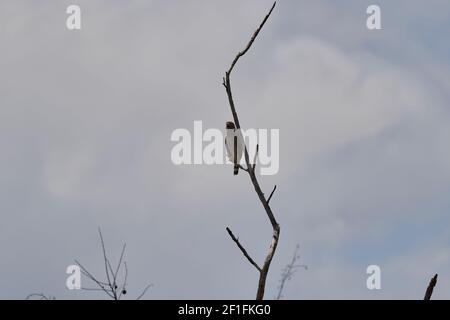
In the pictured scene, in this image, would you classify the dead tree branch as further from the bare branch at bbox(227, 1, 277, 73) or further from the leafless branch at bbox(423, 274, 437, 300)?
the leafless branch at bbox(423, 274, 437, 300)

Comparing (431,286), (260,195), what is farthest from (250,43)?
(431,286)

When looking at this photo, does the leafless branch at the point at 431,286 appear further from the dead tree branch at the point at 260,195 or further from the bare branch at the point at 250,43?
the bare branch at the point at 250,43

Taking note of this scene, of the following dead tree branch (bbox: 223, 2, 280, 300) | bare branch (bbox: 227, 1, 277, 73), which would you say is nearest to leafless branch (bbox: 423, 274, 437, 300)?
dead tree branch (bbox: 223, 2, 280, 300)

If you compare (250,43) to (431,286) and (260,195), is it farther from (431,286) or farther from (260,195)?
(431,286)

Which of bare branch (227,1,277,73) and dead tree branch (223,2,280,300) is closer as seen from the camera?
dead tree branch (223,2,280,300)

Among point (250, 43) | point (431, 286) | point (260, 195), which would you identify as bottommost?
point (431, 286)

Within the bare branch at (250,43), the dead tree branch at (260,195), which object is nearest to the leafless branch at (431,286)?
the dead tree branch at (260,195)

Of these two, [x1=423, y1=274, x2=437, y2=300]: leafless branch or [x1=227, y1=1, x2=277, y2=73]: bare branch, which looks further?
[x1=227, y1=1, x2=277, y2=73]: bare branch

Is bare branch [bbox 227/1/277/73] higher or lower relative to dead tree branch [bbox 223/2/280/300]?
higher
